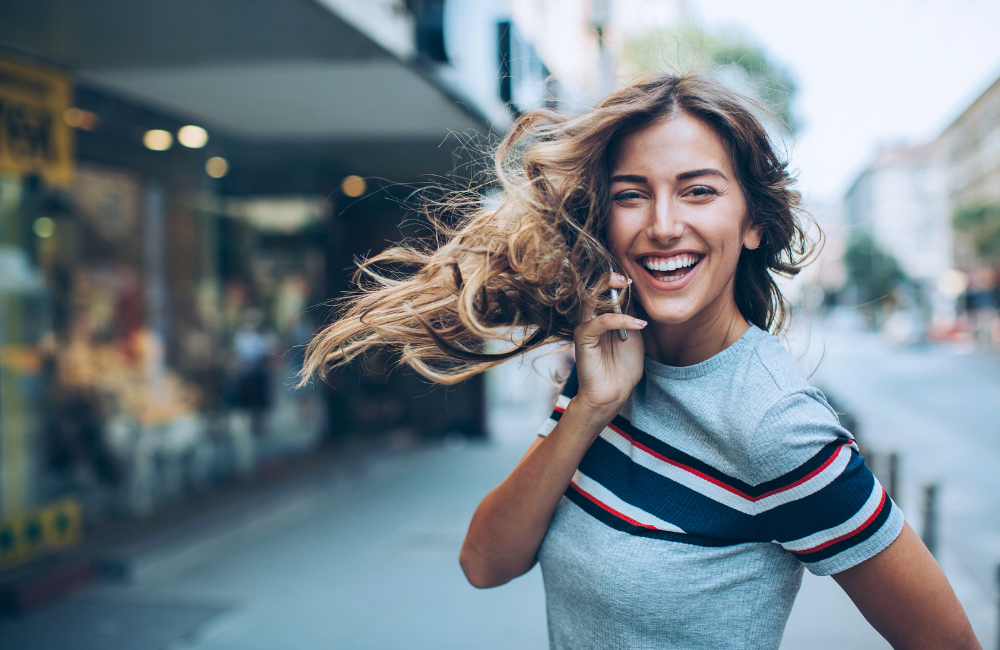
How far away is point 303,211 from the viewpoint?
31.1 feet

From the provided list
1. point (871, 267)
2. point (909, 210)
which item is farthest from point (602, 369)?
point (909, 210)

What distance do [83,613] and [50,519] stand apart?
0.95 meters

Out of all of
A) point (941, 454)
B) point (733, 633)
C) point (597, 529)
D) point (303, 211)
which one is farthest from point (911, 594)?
point (941, 454)

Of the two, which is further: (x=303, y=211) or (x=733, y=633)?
(x=303, y=211)

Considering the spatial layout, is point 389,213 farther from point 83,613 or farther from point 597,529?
point 597,529

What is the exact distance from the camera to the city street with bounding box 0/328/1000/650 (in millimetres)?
4328

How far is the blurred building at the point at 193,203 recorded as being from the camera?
14.9ft

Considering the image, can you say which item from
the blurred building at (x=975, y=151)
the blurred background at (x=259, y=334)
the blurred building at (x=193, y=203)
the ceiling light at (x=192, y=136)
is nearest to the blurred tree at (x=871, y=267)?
the blurred building at (x=975, y=151)

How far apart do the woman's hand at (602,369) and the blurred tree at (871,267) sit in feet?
256

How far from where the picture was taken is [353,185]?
32.2ft

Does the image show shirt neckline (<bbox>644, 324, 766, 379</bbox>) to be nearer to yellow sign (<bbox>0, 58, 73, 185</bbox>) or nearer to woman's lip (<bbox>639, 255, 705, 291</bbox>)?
woman's lip (<bbox>639, 255, 705, 291</bbox>)

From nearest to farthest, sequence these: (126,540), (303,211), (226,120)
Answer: (126,540) → (226,120) → (303,211)

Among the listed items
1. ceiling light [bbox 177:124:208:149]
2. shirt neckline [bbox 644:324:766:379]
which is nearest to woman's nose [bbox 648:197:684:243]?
shirt neckline [bbox 644:324:766:379]

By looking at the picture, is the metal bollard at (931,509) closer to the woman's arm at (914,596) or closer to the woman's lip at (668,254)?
the woman's arm at (914,596)
